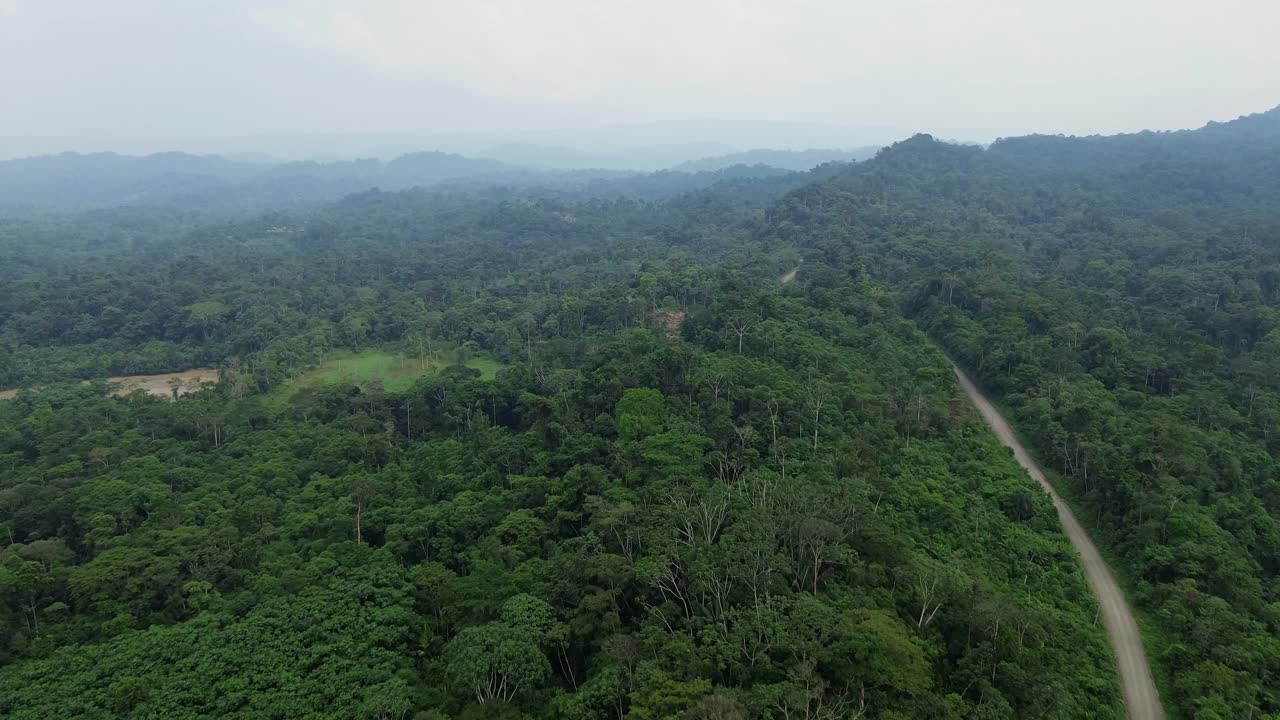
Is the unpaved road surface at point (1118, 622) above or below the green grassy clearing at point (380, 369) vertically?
above

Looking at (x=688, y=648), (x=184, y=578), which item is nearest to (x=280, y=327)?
(x=184, y=578)

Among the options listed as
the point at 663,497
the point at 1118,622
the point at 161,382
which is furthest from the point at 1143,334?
the point at 161,382

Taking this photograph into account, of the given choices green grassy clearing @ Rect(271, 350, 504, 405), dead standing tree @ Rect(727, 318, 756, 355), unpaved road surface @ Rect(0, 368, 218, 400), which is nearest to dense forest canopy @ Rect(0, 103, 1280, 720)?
dead standing tree @ Rect(727, 318, 756, 355)

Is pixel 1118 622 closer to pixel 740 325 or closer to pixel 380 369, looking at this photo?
pixel 740 325

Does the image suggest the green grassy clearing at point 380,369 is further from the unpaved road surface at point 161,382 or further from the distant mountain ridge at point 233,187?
the distant mountain ridge at point 233,187

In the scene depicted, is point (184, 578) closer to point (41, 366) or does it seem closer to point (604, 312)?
point (604, 312)

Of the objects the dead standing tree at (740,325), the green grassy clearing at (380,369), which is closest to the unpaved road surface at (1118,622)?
the dead standing tree at (740,325)
